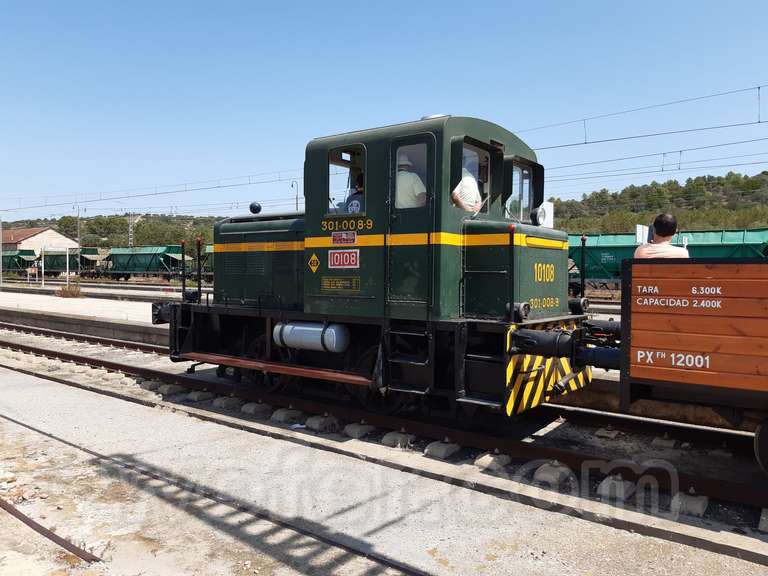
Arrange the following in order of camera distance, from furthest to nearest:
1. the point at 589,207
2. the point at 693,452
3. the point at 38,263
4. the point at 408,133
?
the point at 589,207 → the point at 38,263 → the point at 408,133 → the point at 693,452

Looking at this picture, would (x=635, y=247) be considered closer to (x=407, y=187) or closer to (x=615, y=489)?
(x=407, y=187)

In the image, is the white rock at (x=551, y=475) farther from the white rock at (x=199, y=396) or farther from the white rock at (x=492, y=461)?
the white rock at (x=199, y=396)

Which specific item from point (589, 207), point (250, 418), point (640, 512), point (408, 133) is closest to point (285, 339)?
point (250, 418)

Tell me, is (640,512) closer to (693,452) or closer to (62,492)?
(693,452)

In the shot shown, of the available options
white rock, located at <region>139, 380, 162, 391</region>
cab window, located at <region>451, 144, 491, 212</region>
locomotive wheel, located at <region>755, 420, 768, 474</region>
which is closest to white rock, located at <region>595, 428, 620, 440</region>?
locomotive wheel, located at <region>755, 420, 768, 474</region>

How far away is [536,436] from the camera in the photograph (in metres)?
6.37

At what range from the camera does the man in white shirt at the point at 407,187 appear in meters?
6.14

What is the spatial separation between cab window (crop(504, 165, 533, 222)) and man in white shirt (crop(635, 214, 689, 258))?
2.18 metres

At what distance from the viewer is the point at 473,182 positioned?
6.41 metres

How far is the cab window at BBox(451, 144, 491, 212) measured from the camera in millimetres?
6141

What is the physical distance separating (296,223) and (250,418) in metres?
2.64

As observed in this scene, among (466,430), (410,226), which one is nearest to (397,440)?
(466,430)

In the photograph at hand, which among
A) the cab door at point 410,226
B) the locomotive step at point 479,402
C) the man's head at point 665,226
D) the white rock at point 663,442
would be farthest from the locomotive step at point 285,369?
the man's head at point 665,226

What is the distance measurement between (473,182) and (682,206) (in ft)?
188
